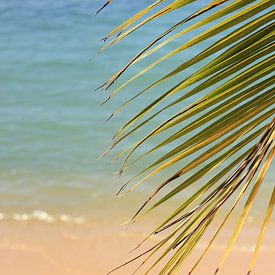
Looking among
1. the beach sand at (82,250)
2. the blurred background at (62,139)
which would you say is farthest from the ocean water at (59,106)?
the beach sand at (82,250)

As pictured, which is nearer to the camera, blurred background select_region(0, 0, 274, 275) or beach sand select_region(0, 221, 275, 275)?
beach sand select_region(0, 221, 275, 275)

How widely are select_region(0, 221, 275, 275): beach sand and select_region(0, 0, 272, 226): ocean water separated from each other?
0.49 feet

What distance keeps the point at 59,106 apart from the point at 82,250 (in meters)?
2.29

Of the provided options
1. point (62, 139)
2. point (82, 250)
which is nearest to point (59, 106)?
point (62, 139)

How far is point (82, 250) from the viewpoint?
3586 mm

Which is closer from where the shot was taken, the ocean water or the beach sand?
the beach sand

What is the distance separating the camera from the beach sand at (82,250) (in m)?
A: 3.37

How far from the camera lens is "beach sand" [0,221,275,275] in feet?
11.1

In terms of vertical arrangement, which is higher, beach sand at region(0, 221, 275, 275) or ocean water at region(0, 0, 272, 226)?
ocean water at region(0, 0, 272, 226)

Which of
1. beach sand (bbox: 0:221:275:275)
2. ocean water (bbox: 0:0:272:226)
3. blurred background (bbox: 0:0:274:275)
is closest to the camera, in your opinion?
beach sand (bbox: 0:221:275:275)

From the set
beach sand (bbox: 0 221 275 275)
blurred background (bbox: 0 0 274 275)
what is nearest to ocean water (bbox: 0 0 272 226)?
blurred background (bbox: 0 0 274 275)

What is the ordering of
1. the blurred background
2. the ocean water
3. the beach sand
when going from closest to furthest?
the beach sand < the blurred background < the ocean water

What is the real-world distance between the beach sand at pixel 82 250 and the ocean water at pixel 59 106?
15 centimetres

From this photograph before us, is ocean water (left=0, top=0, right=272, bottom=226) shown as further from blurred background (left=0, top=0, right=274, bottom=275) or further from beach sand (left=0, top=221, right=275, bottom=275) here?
beach sand (left=0, top=221, right=275, bottom=275)
